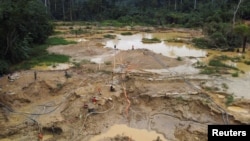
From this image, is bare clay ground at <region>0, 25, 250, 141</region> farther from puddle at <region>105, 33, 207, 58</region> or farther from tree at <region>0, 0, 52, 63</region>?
puddle at <region>105, 33, 207, 58</region>

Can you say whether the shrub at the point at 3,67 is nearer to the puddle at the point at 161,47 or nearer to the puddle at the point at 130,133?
the puddle at the point at 130,133

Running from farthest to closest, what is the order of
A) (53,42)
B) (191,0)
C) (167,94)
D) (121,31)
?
(191,0)
(121,31)
(53,42)
(167,94)

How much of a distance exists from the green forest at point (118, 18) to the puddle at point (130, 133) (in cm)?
812

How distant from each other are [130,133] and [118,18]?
35.4 metres

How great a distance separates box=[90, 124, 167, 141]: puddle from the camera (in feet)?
34.4

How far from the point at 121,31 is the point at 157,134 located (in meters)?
25.5

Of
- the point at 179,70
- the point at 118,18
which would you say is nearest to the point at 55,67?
the point at 179,70

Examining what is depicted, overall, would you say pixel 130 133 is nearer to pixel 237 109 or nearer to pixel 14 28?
pixel 237 109

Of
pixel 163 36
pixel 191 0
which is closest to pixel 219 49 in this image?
pixel 163 36

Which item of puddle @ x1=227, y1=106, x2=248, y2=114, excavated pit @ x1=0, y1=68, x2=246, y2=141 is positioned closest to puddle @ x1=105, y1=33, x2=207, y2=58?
excavated pit @ x1=0, y1=68, x2=246, y2=141

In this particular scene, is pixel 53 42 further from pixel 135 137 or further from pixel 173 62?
pixel 135 137

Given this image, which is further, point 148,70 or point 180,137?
point 148,70

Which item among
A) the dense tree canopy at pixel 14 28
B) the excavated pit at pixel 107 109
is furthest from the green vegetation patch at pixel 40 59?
the excavated pit at pixel 107 109

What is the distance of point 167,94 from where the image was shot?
Answer: 43.2 ft
